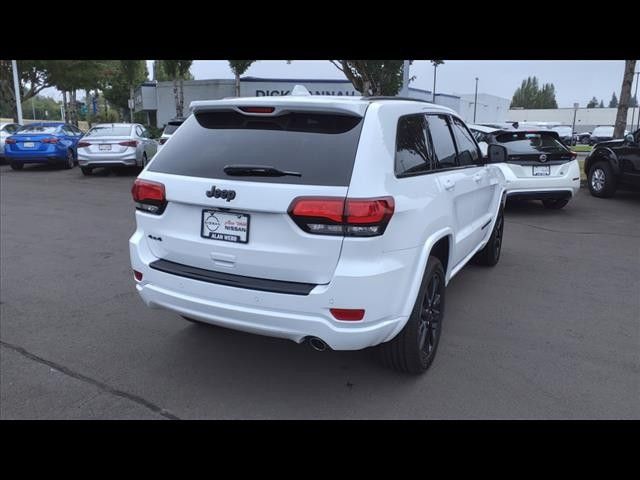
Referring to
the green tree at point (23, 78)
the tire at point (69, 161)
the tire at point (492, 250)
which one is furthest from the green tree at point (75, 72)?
the tire at point (492, 250)

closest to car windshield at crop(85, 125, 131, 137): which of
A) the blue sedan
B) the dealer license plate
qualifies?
the blue sedan

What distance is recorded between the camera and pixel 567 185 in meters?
9.03

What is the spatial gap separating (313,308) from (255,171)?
0.83m

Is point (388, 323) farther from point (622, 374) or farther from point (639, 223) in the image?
point (639, 223)

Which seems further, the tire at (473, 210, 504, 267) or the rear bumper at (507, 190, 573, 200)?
the rear bumper at (507, 190, 573, 200)

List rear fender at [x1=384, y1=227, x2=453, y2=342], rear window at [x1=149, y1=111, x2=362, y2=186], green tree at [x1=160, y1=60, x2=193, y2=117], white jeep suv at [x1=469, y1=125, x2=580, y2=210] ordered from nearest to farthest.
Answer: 1. rear window at [x1=149, y1=111, x2=362, y2=186]
2. rear fender at [x1=384, y1=227, x2=453, y2=342]
3. white jeep suv at [x1=469, y1=125, x2=580, y2=210]
4. green tree at [x1=160, y1=60, x2=193, y2=117]

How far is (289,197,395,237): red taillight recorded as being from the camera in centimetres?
281

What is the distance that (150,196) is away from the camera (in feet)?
11.0

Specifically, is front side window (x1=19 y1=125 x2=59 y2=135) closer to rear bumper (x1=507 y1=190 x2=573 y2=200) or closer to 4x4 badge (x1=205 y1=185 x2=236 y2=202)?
rear bumper (x1=507 y1=190 x2=573 y2=200)

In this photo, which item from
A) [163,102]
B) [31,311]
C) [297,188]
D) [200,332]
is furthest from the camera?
[163,102]

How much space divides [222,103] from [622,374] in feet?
10.5

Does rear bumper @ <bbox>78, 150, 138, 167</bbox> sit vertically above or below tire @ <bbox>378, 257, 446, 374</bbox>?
below

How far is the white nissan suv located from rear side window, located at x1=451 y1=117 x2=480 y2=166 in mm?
1079
